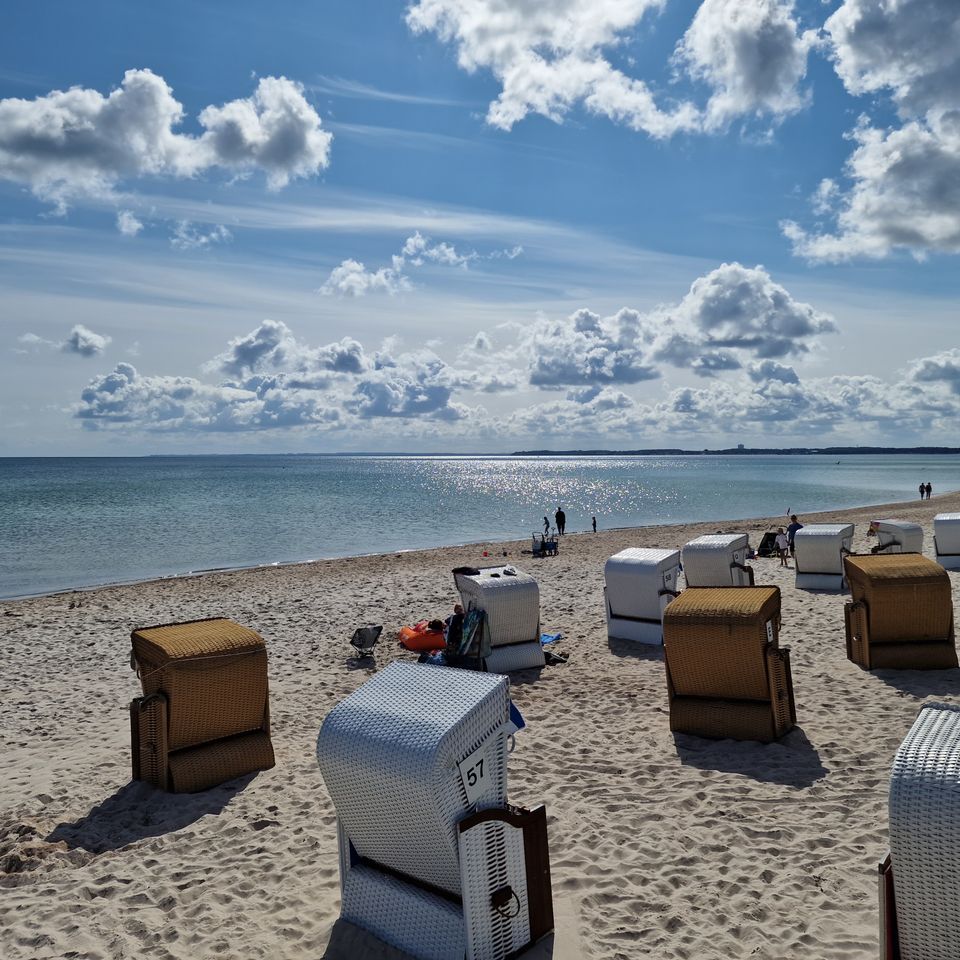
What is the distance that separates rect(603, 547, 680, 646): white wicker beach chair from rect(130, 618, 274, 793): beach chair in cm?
668

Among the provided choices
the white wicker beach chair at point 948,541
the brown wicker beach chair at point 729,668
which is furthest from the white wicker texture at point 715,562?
the white wicker beach chair at point 948,541

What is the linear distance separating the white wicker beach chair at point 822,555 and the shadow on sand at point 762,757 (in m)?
9.58

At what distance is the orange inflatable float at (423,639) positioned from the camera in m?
13.8

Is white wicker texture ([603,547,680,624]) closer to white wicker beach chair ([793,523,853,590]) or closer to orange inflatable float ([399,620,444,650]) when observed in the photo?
orange inflatable float ([399,620,444,650])

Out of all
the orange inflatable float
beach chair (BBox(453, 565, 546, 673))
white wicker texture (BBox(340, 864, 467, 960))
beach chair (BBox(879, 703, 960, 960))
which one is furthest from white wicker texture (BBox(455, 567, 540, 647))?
beach chair (BBox(879, 703, 960, 960))

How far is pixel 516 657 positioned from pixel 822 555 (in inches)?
350

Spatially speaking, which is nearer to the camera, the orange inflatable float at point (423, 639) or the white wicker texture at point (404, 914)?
the white wicker texture at point (404, 914)

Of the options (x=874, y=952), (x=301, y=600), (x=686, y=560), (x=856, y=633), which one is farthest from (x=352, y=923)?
(x=301, y=600)

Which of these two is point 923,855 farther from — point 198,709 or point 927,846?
point 198,709

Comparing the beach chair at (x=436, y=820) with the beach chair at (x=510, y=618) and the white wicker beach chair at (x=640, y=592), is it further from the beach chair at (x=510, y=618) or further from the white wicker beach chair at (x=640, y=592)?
the white wicker beach chair at (x=640, y=592)

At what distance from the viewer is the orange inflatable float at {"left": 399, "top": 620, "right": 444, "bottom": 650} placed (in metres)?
13.8

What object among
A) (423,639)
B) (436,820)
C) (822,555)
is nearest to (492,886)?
(436,820)

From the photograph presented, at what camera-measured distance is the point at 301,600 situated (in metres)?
19.5

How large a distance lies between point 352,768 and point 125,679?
361 inches
